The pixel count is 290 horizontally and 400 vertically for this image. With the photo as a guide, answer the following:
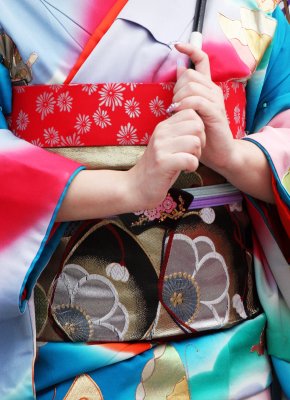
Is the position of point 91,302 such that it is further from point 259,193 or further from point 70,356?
point 259,193

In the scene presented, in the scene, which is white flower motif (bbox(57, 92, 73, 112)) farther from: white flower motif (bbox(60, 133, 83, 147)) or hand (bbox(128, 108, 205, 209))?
hand (bbox(128, 108, 205, 209))

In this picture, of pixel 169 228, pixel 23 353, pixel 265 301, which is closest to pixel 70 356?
pixel 23 353

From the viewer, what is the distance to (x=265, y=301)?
1.15m

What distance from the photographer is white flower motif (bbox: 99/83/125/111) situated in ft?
3.36

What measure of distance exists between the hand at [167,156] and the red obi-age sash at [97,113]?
0.10m

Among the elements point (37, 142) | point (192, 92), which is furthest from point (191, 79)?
point (37, 142)

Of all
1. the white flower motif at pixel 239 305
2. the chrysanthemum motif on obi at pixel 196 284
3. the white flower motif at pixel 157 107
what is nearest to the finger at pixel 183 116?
the white flower motif at pixel 157 107

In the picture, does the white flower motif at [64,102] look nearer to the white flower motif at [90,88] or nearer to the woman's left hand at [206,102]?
the white flower motif at [90,88]

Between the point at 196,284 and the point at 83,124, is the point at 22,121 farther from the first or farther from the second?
the point at 196,284

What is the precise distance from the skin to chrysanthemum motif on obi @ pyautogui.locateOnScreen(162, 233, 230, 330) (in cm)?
13

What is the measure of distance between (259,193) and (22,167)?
1.27 ft

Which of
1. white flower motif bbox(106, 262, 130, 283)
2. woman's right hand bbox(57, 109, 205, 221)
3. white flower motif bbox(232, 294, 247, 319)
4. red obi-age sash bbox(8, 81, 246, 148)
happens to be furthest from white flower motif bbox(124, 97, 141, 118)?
white flower motif bbox(232, 294, 247, 319)

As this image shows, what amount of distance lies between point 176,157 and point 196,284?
0.87 ft

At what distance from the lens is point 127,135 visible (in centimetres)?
103
